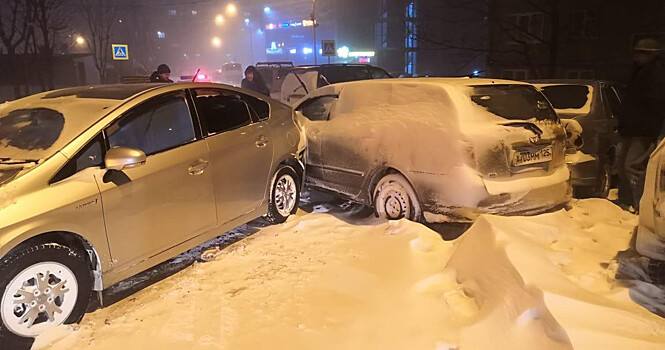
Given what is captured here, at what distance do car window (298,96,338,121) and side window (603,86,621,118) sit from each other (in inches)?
151

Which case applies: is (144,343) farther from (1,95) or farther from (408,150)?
(1,95)

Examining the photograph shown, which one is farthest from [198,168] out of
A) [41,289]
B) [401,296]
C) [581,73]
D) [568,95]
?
[581,73]

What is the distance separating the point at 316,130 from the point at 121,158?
3.00 meters

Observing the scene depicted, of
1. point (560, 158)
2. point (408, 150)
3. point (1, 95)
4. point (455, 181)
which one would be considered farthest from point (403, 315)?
point (1, 95)

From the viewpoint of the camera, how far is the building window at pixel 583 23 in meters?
23.9

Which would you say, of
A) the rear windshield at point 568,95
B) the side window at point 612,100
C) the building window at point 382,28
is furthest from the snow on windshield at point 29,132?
the building window at point 382,28

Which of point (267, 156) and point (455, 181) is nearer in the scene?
point (455, 181)

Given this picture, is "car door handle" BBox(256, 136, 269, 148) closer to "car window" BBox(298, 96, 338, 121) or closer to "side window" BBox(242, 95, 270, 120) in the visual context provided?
"side window" BBox(242, 95, 270, 120)

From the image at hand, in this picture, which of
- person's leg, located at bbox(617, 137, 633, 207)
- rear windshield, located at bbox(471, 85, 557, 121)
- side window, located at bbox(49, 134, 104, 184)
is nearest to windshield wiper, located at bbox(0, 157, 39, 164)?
side window, located at bbox(49, 134, 104, 184)

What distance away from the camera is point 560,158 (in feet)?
16.5

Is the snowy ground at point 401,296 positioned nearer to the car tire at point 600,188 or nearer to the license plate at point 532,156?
the license plate at point 532,156

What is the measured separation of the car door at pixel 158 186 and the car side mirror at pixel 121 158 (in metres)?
0.11

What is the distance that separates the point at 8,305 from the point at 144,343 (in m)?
0.82

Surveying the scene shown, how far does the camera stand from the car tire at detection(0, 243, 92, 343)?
114 inches
